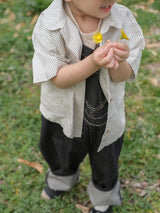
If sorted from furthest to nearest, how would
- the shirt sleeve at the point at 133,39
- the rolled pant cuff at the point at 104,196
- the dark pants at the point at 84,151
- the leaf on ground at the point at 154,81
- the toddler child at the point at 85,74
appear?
the leaf on ground at the point at 154,81 → the rolled pant cuff at the point at 104,196 → the dark pants at the point at 84,151 → the shirt sleeve at the point at 133,39 → the toddler child at the point at 85,74

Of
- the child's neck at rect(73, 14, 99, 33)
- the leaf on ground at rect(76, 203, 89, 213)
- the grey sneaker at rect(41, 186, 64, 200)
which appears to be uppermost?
the child's neck at rect(73, 14, 99, 33)

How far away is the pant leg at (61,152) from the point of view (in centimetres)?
168

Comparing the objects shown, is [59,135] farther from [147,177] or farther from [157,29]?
[157,29]

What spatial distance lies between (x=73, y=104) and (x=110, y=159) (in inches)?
17.6

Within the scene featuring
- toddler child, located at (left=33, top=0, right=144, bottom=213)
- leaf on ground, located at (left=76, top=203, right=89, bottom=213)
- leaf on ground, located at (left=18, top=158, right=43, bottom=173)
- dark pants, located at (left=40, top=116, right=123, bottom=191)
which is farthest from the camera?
leaf on ground, located at (left=18, top=158, right=43, bottom=173)

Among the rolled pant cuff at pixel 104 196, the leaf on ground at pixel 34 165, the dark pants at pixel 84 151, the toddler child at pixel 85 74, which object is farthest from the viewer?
the leaf on ground at pixel 34 165

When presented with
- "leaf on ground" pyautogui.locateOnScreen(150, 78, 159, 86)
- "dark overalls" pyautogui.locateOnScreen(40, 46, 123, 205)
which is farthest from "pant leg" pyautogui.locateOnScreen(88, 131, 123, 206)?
"leaf on ground" pyautogui.locateOnScreen(150, 78, 159, 86)

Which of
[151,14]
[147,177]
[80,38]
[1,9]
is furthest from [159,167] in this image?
[1,9]

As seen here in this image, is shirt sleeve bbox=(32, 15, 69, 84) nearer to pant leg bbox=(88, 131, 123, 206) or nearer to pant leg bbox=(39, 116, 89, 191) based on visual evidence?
pant leg bbox=(39, 116, 89, 191)

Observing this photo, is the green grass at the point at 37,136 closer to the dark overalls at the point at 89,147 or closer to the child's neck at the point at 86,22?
the dark overalls at the point at 89,147

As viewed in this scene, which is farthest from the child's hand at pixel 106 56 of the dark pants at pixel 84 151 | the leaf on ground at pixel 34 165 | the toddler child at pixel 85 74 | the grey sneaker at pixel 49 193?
the leaf on ground at pixel 34 165

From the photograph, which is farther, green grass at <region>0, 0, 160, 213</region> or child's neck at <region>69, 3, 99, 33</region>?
green grass at <region>0, 0, 160, 213</region>

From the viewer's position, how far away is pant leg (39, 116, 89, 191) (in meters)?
1.68

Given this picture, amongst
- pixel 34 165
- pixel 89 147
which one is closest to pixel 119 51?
pixel 89 147
